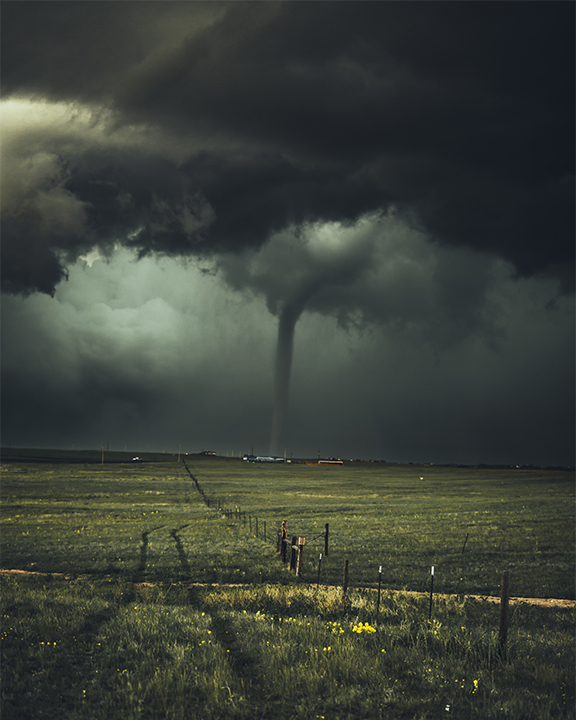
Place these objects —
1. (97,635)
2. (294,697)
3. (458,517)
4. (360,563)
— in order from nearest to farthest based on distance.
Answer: (294,697), (97,635), (360,563), (458,517)

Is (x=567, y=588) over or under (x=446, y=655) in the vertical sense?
under

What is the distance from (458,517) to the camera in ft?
155

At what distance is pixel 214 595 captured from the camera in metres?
18.1

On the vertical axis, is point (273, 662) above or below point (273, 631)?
above

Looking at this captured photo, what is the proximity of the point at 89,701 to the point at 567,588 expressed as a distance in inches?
839

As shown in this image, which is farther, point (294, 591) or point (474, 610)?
point (294, 591)

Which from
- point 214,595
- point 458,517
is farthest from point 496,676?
point 458,517

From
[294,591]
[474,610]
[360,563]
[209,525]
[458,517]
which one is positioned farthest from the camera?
[458,517]

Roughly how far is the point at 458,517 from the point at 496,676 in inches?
1554

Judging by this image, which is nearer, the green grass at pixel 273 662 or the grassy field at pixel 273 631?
the green grass at pixel 273 662

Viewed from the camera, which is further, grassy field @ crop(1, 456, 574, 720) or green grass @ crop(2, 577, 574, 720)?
grassy field @ crop(1, 456, 574, 720)

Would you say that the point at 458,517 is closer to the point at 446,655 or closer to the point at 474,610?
the point at 474,610

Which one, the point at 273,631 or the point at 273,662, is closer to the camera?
the point at 273,662

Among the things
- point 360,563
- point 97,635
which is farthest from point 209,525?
point 97,635
